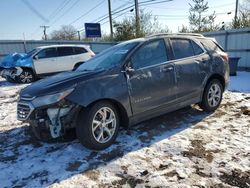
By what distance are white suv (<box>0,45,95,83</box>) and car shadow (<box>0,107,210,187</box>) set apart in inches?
275

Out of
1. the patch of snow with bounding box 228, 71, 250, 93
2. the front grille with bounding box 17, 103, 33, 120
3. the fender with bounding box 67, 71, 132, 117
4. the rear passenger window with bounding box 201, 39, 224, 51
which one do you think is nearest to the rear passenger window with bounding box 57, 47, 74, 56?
the patch of snow with bounding box 228, 71, 250, 93

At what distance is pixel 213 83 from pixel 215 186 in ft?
9.73

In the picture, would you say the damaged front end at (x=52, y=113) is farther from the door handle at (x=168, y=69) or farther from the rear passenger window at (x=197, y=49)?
the rear passenger window at (x=197, y=49)

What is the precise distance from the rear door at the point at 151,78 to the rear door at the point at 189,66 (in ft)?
0.67

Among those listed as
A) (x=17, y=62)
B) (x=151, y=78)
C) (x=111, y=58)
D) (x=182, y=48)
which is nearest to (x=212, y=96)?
(x=182, y=48)

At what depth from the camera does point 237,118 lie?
5164 mm

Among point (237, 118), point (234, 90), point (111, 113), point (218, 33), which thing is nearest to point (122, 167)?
point (111, 113)

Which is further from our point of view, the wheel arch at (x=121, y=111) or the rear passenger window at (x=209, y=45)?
the rear passenger window at (x=209, y=45)

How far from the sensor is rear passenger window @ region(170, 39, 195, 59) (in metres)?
4.94

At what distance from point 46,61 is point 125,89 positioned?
8968 millimetres

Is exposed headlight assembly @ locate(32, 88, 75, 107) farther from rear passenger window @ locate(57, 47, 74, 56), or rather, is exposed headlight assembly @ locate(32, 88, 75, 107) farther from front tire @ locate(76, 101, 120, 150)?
rear passenger window @ locate(57, 47, 74, 56)

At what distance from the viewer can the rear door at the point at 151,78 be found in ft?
13.8

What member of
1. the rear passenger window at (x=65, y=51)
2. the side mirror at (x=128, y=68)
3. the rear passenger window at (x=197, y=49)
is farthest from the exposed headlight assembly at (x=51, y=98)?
the rear passenger window at (x=65, y=51)

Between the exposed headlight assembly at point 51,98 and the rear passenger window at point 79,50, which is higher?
the rear passenger window at point 79,50
